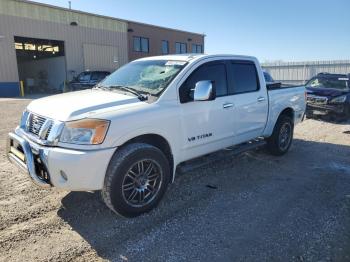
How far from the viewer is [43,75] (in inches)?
1152

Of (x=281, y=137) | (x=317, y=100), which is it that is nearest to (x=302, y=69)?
(x=317, y=100)

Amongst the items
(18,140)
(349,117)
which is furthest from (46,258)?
(349,117)

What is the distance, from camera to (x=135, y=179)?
375 cm

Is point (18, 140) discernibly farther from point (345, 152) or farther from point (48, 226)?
point (345, 152)

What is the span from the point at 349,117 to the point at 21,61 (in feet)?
106

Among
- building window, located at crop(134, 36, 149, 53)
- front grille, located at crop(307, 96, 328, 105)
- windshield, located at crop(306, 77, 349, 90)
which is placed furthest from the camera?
building window, located at crop(134, 36, 149, 53)

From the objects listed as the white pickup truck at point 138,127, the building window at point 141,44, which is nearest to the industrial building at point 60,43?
the building window at point 141,44

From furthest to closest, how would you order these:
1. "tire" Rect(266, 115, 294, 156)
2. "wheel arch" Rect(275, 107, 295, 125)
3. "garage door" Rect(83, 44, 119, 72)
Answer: "garage door" Rect(83, 44, 119, 72) < "wheel arch" Rect(275, 107, 295, 125) < "tire" Rect(266, 115, 294, 156)

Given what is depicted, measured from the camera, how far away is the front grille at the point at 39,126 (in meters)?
3.48

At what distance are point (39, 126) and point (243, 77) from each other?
3368mm

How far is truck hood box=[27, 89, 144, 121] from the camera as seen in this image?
348cm

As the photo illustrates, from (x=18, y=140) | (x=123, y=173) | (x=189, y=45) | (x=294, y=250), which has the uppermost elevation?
(x=189, y=45)

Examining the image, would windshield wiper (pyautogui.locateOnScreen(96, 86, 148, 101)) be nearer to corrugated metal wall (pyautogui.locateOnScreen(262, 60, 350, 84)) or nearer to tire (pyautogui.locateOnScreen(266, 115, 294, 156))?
tire (pyautogui.locateOnScreen(266, 115, 294, 156))

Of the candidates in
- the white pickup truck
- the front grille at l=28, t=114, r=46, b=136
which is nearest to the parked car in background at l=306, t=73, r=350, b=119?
the white pickup truck
